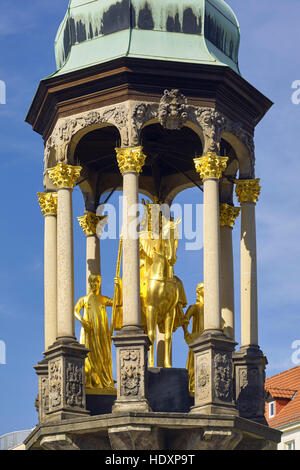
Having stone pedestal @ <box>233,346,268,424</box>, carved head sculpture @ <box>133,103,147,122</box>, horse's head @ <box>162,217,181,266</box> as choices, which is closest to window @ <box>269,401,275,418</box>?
horse's head @ <box>162,217,181,266</box>

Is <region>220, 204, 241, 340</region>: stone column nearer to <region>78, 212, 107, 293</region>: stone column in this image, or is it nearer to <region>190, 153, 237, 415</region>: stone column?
<region>190, 153, 237, 415</region>: stone column

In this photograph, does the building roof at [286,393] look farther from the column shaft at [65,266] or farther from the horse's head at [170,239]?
the column shaft at [65,266]

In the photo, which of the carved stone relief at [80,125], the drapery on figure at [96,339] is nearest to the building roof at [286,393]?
the drapery on figure at [96,339]

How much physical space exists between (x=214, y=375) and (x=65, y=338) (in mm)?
3290

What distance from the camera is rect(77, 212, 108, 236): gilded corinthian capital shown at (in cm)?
4219

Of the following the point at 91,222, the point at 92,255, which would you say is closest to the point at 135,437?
the point at 92,255

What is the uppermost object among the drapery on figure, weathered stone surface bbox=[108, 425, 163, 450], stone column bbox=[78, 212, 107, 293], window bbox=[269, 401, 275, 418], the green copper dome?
the green copper dome

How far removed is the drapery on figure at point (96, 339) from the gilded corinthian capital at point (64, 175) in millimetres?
2774

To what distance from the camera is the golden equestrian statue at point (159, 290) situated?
39844 millimetres

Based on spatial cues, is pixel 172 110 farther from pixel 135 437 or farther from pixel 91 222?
pixel 135 437

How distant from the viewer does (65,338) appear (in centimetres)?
3778

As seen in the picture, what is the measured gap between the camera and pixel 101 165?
1656 inches
